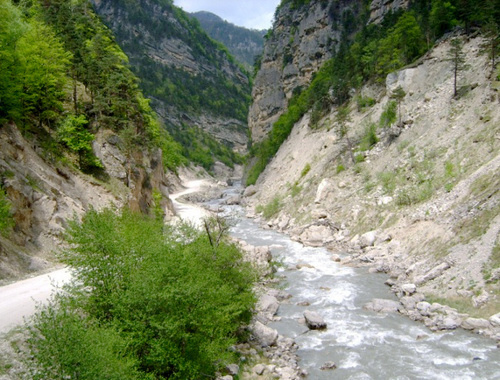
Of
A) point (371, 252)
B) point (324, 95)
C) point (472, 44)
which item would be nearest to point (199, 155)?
point (324, 95)

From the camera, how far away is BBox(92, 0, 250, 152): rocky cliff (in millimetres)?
127375

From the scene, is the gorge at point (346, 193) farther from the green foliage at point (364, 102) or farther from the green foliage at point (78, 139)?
the green foliage at point (364, 102)

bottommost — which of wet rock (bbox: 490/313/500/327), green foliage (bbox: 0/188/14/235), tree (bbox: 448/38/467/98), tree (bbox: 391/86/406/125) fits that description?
wet rock (bbox: 490/313/500/327)

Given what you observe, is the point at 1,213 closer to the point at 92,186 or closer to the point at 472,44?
the point at 92,186

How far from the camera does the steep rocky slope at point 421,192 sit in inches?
685

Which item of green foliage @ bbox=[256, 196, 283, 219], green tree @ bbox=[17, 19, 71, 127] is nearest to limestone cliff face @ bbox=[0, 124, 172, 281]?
green tree @ bbox=[17, 19, 71, 127]

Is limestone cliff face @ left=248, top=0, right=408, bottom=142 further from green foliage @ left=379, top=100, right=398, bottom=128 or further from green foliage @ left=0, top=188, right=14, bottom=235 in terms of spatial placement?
green foliage @ left=0, top=188, right=14, bottom=235

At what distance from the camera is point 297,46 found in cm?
7512

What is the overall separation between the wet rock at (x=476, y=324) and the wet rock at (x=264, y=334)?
7.39 metres

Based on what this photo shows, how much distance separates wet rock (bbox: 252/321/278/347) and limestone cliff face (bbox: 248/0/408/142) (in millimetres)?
54838

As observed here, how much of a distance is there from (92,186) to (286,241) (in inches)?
633

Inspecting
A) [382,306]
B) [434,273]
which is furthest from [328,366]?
[434,273]

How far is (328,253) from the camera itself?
27.4 metres

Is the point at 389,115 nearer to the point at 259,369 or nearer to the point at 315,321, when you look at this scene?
the point at 315,321
